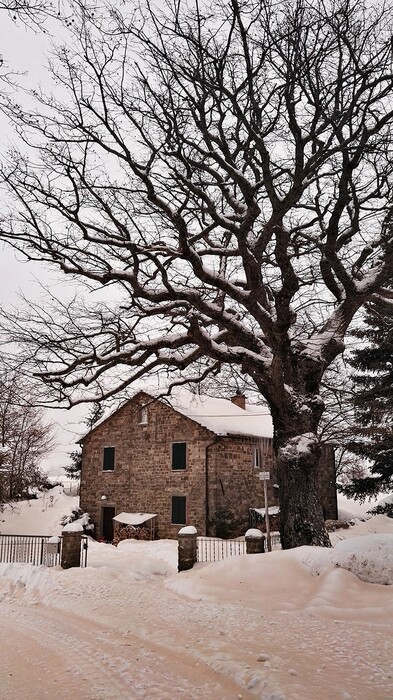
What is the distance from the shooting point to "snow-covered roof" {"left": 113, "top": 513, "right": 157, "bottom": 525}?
23.7 m

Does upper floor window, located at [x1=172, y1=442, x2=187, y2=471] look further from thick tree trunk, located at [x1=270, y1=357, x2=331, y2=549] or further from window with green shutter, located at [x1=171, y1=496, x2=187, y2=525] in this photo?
thick tree trunk, located at [x1=270, y1=357, x2=331, y2=549]

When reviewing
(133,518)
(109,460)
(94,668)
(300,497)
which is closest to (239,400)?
(109,460)

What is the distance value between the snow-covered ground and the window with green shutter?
32.8 feet

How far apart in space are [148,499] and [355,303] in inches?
656

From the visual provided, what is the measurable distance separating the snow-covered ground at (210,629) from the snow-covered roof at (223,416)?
11040 millimetres

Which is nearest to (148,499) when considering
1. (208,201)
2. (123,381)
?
(123,381)

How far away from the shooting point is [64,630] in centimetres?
819

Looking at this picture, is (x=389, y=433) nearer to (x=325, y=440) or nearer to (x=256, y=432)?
(x=325, y=440)

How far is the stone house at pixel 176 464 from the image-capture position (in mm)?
23156

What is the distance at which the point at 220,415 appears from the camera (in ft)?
85.5

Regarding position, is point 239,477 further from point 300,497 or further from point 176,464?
point 300,497

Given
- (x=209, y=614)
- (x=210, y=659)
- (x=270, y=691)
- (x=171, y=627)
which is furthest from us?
(x=209, y=614)

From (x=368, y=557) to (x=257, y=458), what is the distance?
16.1m

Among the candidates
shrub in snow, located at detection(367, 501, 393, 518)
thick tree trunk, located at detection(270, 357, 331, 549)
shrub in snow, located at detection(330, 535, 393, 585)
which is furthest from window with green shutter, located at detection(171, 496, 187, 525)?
shrub in snow, located at detection(330, 535, 393, 585)
